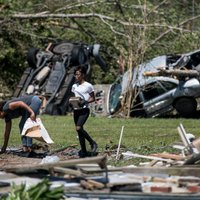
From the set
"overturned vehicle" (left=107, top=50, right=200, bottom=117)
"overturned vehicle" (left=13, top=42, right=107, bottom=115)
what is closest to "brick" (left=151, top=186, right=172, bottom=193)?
"overturned vehicle" (left=107, top=50, right=200, bottom=117)

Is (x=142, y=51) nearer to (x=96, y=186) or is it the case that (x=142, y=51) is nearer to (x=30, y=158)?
(x=30, y=158)

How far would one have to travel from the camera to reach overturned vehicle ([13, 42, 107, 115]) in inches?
1123

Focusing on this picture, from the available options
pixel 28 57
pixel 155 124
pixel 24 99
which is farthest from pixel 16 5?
pixel 24 99

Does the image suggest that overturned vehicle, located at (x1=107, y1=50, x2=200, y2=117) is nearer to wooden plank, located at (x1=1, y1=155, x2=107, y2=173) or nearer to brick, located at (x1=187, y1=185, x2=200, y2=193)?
wooden plank, located at (x1=1, y1=155, x2=107, y2=173)

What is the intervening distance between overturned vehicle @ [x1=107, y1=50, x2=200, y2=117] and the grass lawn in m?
0.81

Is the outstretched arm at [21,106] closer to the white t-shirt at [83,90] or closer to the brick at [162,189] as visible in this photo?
the white t-shirt at [83,90]

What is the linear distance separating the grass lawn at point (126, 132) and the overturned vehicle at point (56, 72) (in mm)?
942

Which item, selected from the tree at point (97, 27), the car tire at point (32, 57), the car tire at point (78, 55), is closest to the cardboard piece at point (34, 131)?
the car tire at point (78, 55)

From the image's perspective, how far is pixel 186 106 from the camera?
2717 cm

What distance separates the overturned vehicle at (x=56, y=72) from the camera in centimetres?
2852

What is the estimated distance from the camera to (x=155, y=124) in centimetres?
2447

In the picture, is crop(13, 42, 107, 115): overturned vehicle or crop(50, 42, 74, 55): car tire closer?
crop(13, 42, 107, 115): overturned vehicle

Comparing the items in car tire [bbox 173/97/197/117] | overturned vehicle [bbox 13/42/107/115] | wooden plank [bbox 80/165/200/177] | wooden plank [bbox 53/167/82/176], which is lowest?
car tire [bbox 173/97/197/117]

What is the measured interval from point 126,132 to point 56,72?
7.37 meters
